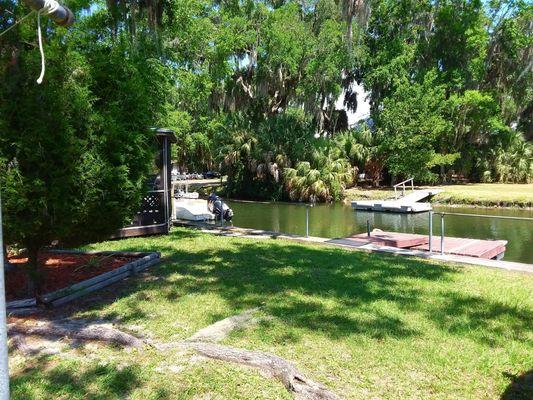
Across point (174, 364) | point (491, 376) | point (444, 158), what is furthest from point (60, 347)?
point (444, 158)

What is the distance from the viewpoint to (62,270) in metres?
6.77

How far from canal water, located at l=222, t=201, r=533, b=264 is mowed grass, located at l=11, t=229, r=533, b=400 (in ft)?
21.1

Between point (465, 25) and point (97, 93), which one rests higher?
point (465, 25)

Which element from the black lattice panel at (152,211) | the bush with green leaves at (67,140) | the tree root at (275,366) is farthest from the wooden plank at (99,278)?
the black lattice panel at (152,211)

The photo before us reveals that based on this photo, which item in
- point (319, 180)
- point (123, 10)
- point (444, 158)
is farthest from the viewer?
point (444, 158)

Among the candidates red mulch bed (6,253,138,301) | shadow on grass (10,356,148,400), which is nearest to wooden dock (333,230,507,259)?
red mulch bed (6,253,138,301)

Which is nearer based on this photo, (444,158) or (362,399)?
(362,399)

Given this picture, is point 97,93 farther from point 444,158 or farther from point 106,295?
point 444,158

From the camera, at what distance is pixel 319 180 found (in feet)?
87.1

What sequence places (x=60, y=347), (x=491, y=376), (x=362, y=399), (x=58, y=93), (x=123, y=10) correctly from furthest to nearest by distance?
(x=123, y=10) < (x=58, y=93) < (x=60, y=347) < (x=491, y=376) < (x=362, y=399)

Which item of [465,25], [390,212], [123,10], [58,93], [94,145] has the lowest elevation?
[390,212]

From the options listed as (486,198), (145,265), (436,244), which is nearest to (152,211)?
(145,265)

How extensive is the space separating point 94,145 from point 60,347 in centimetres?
202

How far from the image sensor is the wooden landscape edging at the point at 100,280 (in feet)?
17.4
